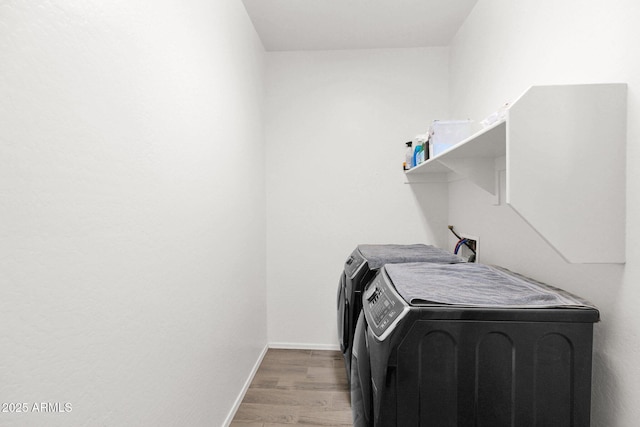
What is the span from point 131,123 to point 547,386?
56.1 inches

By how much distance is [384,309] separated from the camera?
3.57 feet

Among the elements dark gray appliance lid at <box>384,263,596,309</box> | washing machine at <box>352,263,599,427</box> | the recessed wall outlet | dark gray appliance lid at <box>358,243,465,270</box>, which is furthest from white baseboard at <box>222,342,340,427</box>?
washing machine at <box>352,263,599,427</box>

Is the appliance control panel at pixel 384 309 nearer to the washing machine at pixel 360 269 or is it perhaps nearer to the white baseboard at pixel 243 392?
the washing machine at pixel 360 269

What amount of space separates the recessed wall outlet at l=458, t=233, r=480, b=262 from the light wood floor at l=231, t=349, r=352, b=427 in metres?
1.22

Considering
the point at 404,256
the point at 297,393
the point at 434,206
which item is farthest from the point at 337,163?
the point at 297,393

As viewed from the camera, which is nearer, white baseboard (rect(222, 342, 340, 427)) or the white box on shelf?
the white box on shelf

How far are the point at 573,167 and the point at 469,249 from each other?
1426mm

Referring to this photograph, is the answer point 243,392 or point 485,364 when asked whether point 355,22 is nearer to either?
point 485,364

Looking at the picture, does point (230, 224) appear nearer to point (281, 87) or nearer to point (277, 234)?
point (277, 234)

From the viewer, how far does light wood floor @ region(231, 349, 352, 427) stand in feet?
6.49

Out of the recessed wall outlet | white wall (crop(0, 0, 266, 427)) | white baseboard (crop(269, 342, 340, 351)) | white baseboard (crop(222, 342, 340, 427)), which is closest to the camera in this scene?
white wall (crop(0, 0, 266, 427))

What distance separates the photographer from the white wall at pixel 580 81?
96cm

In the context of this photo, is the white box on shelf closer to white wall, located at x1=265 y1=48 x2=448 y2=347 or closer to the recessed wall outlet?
the recessed wall outlet

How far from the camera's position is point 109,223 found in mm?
919
